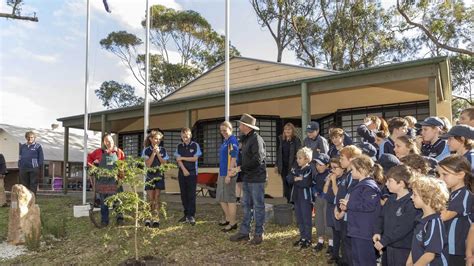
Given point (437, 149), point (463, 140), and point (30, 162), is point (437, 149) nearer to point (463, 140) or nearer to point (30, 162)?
point (463, 140)

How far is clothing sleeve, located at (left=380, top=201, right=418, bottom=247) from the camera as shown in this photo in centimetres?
351

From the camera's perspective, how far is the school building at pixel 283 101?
856 centimetres

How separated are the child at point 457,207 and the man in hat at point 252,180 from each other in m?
3.00

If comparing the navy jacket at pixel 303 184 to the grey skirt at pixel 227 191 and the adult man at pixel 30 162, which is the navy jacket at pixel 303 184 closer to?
the grey skirt at pixel 227 191

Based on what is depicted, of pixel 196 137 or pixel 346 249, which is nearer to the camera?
pixel 346 249

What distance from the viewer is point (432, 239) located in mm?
3051

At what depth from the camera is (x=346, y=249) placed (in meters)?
4.54

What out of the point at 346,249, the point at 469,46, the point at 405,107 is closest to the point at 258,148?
the point at 346,249

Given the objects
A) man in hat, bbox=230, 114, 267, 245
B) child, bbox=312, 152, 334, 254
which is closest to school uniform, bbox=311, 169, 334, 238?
child, bbox=312, 152, 334, 254

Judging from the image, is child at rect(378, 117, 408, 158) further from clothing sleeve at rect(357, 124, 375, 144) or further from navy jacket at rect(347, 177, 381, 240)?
navy jacket at rect(347, 177, 381, 240)

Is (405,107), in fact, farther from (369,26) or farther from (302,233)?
(369,26)

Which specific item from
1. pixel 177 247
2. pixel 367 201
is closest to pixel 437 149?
pixel 367 201

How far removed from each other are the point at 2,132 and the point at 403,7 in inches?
909

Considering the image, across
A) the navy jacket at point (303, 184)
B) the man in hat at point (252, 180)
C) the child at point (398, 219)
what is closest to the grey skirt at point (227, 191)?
the man in hat at point (252, 180)
